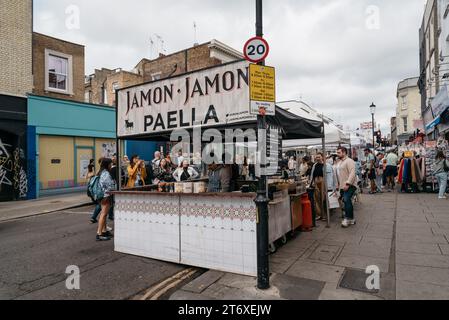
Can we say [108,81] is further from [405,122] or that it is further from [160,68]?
[405,122]

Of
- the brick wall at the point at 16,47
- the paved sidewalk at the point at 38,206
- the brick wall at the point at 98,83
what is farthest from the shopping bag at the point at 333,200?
the brick wall at the point at 98,83

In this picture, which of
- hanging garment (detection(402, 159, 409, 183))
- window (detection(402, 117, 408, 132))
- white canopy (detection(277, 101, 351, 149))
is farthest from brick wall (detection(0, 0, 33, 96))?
window (detection(402, 117, 408, 132))

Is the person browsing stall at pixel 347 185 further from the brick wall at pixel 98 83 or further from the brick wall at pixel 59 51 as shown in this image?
the brick wall at pixel 98 83

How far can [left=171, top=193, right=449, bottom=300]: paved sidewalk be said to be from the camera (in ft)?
13.0

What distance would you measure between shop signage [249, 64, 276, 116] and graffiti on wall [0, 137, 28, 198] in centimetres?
1370

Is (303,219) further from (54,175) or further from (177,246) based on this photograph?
(54,175)

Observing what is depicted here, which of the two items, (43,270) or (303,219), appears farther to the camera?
(303,219)

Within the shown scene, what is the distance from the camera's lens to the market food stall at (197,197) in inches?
189

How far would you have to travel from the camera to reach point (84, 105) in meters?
16.7

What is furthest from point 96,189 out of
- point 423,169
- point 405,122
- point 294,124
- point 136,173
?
point 405,122

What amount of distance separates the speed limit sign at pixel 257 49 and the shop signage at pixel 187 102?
63 centimetres
